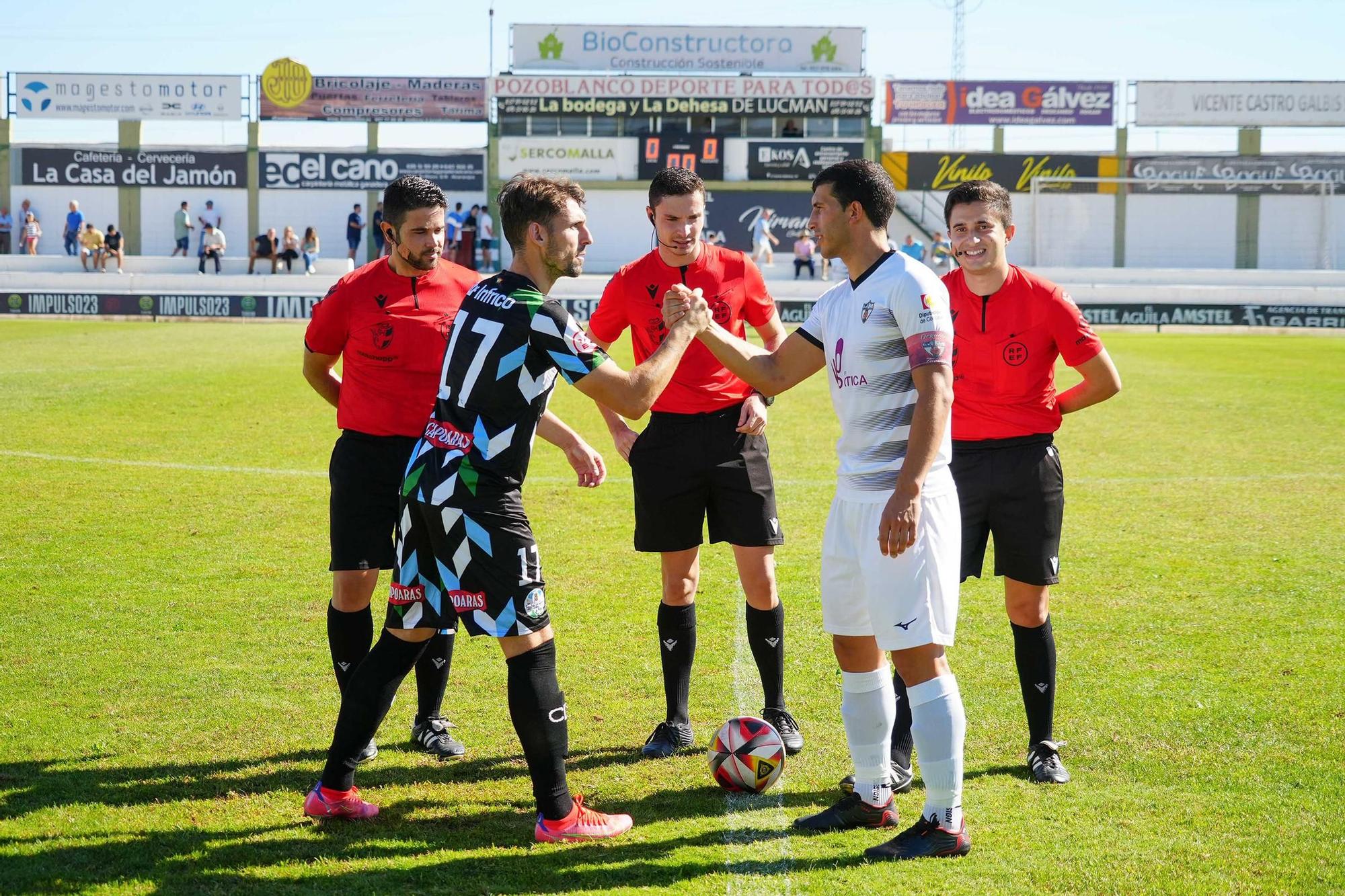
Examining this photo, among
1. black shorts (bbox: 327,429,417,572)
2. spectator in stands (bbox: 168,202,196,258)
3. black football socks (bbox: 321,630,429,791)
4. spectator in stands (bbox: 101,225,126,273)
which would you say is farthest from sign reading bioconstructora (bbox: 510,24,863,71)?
black football socks (bbox: 321,630,429,791)

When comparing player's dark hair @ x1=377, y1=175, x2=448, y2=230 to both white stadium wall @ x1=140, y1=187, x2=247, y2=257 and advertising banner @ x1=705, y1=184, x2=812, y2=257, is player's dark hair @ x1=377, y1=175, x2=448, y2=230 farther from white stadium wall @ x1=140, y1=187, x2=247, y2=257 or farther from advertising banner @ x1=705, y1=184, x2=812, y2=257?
white stadium wall @ x1=140, y1=187, x2=247, y2=257

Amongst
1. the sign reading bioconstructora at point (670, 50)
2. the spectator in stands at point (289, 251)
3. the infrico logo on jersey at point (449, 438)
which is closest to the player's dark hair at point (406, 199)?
the infrico logo on jersey at point (449, 438)

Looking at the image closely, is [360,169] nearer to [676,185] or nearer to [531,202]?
[676,185]

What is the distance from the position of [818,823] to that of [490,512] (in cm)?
164

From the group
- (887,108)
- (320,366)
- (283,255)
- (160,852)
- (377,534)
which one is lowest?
(160,852)

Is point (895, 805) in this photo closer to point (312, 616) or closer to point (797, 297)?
point (312, 616)

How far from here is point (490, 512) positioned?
13.8 feet

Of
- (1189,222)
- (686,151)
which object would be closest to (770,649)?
(686,151)

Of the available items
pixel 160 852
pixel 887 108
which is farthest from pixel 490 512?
pixel 887 108

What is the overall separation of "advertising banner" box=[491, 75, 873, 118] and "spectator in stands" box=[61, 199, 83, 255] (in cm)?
1594

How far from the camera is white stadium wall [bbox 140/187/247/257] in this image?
49.3m

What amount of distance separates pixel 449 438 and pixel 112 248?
1670 inches

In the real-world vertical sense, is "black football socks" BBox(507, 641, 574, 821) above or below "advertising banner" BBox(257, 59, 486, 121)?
below

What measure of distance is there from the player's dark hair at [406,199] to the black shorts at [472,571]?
137 centimetres
